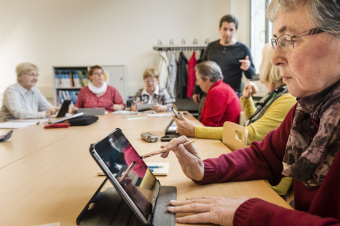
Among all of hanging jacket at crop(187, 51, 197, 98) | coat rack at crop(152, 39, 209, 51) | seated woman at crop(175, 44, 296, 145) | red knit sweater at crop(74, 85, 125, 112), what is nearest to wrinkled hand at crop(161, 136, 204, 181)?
seated woman at crop(175, 44, 296, 145)

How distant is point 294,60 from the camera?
0.71 metres

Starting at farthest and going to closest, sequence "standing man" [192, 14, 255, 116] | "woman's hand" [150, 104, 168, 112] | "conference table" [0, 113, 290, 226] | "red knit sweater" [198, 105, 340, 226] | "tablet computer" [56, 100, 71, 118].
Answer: "standing man" [192, 14, 255, 116] < "woman's hand" [150, 104, 168, 112] < "tablet computer" [56, 100, 71, 118] < "conference table" [0, 113, 290, 226] < "red knit sweater" [198, 105, 340, 226]

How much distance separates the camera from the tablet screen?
61 centimetres

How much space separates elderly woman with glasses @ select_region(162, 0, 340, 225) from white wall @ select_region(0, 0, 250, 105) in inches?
184

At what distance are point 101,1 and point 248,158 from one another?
5249 millimetres

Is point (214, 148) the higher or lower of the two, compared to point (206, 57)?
lower

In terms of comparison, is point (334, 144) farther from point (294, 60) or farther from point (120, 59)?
point (120, 59)

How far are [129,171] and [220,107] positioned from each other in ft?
5.26

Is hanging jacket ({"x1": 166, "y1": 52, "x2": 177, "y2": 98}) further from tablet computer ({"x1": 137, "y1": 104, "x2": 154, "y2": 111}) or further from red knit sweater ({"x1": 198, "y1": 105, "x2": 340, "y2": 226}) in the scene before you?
red knit sweater ({"x1": 198, "y1": 105, "x2": 340, "y2": 226})

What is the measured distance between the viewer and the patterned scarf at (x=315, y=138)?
2.11 ft

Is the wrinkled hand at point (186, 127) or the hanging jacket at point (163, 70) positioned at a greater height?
the hanging jacket at point (163, 70)

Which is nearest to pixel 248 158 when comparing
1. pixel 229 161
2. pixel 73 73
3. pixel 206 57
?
pixel 229 161

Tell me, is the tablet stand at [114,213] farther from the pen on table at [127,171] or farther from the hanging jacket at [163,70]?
the hanging jacket at [163,70]

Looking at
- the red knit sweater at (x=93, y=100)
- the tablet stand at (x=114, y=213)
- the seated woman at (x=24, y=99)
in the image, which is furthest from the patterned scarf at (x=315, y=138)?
the red knit sweater at (x=93, y=100)
